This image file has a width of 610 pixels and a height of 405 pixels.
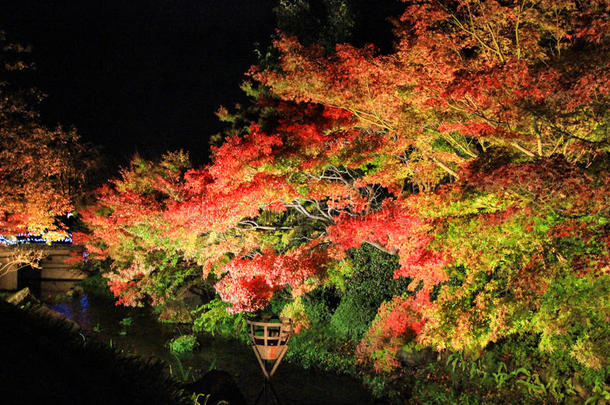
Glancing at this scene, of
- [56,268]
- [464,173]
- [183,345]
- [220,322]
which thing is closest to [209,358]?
[183,345]

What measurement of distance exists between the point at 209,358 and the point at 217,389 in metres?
6.24

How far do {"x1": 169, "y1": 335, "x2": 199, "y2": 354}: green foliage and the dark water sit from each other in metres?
0.22

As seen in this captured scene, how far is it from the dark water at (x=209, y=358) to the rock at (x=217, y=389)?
1457 mm

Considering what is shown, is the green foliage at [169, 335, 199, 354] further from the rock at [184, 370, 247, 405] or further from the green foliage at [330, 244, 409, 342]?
the rock at [184, 370, 247, 405]

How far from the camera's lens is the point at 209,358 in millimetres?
12508

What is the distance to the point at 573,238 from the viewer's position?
20.0 feet

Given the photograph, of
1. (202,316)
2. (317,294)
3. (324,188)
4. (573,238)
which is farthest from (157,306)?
(573,238)

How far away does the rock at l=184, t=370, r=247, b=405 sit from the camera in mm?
6508

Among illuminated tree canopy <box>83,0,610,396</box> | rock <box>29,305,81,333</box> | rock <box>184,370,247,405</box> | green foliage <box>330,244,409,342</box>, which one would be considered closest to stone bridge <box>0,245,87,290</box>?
rock <box>29,305,81,333</box>

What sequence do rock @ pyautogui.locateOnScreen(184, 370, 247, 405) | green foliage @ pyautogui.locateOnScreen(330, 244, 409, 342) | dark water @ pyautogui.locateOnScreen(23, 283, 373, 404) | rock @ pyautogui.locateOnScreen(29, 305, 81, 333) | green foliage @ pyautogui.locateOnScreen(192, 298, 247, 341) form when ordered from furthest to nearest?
green foliage @ pyautogui.locateOnScreen(192, 298, 247, 341)
green foliage @ pyautogui.locateOnScreen(330, 244, 409, 342)
dark water @ pyautogui.locateOnScreen(23, 283, 373, 404)
rock @ pyautogui.locateOnScreen(184, 370, 247, 405)
rock @ pyautogui.locateOnScreen(29, 305, 81, 333)

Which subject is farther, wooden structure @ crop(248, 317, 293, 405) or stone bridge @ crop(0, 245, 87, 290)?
stone bridge @ crop(0, 245, 87, 290)

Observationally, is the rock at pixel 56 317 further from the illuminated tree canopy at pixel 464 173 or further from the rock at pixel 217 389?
the illuminated tree canopy at pixel 464 173

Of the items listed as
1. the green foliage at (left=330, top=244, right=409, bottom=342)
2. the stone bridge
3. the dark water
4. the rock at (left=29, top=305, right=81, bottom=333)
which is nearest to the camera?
the rock at (left=29, top=305, right=81, bottom=333)

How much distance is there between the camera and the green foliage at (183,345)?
43.0 ft
